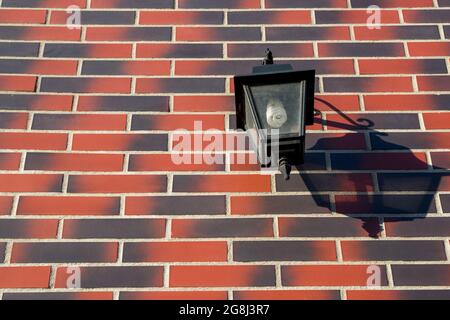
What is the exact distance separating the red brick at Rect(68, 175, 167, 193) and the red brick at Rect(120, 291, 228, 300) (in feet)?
1.17

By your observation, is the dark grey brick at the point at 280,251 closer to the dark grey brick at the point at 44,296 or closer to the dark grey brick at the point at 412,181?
the dark grey brick at the point at 412,181

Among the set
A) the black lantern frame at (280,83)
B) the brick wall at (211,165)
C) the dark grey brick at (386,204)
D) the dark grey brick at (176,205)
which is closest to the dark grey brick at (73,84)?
the brick wall at (211,165)

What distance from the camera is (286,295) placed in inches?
80.9

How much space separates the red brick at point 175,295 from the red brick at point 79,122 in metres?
0.62

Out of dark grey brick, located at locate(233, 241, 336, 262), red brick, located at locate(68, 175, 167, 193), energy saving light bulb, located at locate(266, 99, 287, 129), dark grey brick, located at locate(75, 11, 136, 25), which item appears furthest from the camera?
dark grey brick, located at locate(75, 11, 136, 25)

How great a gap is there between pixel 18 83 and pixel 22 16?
0.34 m

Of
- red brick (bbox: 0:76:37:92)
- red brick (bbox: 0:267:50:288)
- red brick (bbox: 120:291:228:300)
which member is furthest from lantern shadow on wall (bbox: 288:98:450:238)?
red brick (bbox: 0:76:37:92)

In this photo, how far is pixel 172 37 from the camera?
2.59m

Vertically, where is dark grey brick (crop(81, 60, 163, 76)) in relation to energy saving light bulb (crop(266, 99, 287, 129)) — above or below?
above

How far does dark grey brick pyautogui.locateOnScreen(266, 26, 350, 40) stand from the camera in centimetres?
259

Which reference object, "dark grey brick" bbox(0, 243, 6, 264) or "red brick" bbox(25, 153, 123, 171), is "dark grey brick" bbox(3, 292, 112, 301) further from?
"red brick" bbox(25, 153, 123, 171)

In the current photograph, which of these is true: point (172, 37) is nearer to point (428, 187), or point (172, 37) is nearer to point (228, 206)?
point (228, 206)

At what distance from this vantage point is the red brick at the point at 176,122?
237cm
